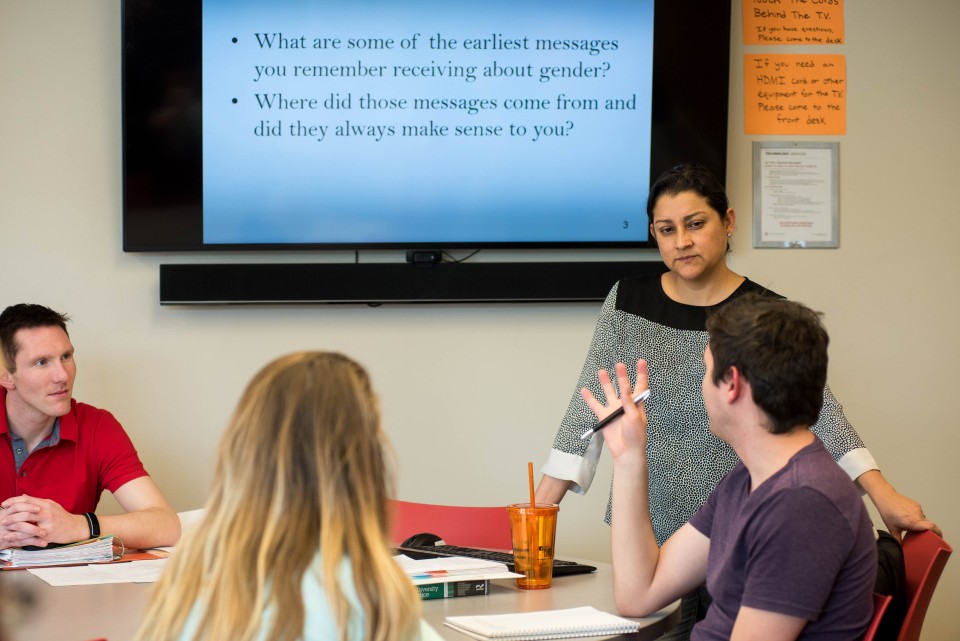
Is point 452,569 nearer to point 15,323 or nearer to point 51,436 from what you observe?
point 51,436

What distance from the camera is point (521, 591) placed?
1954mm

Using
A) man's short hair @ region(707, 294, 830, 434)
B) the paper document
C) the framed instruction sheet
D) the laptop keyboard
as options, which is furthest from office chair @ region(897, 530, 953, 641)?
the framed instruction sheet

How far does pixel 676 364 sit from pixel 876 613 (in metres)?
0.89

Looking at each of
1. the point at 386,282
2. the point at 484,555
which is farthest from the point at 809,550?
the point at 386,282

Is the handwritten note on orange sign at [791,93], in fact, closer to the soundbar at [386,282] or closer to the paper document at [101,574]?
the soundbar at [386,282]

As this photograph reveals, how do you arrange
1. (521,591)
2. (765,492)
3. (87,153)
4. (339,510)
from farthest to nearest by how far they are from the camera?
1. (87,153)
2. (521,591)
3. (765,492)
4. (339,510)

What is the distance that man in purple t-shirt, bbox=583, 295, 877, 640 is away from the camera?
150 centimetres

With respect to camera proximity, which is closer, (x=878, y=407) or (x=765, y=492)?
(x=765, y=492)

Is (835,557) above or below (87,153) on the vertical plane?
below

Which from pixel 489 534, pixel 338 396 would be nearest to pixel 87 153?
pixel 489 534

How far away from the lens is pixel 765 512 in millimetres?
1559

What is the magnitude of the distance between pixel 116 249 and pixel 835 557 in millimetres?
2439

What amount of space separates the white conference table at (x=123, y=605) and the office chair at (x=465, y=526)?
1.79 ft

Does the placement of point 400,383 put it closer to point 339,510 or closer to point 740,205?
point 740,205
